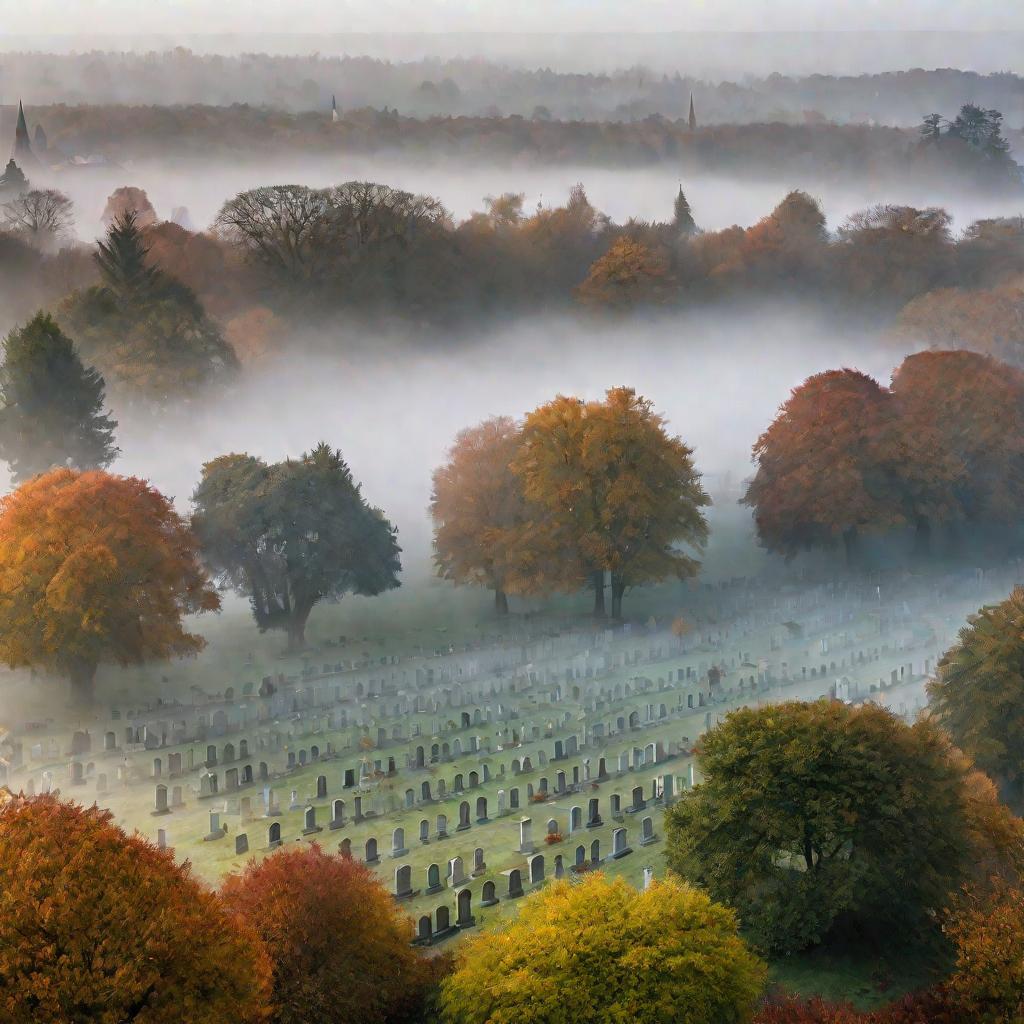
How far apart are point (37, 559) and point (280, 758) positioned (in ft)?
25.5

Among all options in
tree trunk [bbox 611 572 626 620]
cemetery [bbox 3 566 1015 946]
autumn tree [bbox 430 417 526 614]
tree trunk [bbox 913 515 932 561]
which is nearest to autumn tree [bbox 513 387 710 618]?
tree trunk [bbox 611 572 626 620]

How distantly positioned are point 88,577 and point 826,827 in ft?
60.9

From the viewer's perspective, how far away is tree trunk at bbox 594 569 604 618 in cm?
4322

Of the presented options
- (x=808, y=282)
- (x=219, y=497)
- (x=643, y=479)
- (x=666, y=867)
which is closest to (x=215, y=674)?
(x=219, y=497)

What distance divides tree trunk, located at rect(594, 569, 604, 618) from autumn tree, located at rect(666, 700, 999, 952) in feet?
68.6

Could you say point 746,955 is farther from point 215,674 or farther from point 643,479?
point 643,479

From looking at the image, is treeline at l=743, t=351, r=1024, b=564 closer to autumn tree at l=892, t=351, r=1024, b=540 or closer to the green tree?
A: autumn tree at l=892, t=351, r=1024, b=540

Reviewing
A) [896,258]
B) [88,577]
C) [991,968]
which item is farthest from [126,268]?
[991,968]

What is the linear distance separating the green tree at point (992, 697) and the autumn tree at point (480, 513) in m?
16.4

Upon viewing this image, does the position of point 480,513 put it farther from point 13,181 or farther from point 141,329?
point 13,181

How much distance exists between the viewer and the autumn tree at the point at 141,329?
4666 cm

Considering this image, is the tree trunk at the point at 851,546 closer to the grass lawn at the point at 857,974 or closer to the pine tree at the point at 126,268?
the pine tree at the point at 126,268

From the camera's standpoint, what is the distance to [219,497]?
39375mm

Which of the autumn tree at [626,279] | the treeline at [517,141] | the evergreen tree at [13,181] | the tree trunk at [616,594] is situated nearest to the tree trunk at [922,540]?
the tree trunk at [616,594]
